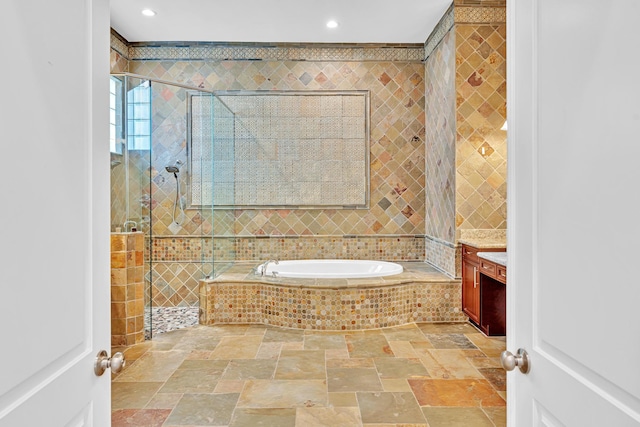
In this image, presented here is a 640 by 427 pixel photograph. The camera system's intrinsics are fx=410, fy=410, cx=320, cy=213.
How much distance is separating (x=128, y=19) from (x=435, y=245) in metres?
3.97

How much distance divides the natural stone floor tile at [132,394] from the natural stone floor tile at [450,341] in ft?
6.90

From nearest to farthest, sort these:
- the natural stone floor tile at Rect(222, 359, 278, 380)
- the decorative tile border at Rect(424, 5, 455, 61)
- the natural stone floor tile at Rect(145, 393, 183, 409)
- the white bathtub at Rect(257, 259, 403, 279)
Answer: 1. the natural stone floor tile at Rect(145, 393, 183, 409)
2. the natural stone floor tile at Rect(222, 359, 278, 380)
3. the decorative tile border at Rect(424, 5, 455, 61)
4. the white bathtub at Rect(257, 259, 403, 279)

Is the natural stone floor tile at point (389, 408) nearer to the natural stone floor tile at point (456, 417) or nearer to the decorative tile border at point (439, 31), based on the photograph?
the natural stone floor tile at point (456, 417)

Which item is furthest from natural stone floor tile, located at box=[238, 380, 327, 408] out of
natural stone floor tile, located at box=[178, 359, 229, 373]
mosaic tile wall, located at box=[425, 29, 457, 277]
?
mosaic tile wall, located at box=[425, 29, 457, 277]

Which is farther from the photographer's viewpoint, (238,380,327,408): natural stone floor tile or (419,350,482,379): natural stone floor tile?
(419,350,482,379): natural stone floor tile

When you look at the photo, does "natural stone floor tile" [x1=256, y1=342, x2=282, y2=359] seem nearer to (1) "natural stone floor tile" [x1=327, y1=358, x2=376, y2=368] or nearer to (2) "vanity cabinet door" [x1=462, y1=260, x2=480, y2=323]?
(1) "natural stone floor tile" [x1=327, y1=358, x2=376, y2=368]

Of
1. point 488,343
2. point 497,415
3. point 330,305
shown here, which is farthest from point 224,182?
point 497,415

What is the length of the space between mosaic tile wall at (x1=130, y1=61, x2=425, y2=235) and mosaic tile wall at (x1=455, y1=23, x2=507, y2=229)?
917mm

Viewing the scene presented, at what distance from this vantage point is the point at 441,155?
170 inches

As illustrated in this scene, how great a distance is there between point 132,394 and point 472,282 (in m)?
2.85

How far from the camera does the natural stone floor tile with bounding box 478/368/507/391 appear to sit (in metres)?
2.54

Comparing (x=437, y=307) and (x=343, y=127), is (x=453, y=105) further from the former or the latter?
(x=437, y=307)

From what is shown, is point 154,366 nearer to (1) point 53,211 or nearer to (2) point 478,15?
(1) point 53,211

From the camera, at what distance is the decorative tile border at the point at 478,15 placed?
387 cm
